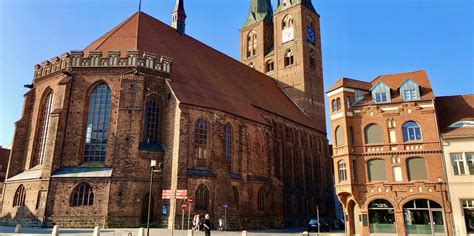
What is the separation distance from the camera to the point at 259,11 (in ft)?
180

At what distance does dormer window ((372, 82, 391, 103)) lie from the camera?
23.0 m

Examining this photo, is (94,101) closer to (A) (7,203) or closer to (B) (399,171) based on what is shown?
(A) (7,203)

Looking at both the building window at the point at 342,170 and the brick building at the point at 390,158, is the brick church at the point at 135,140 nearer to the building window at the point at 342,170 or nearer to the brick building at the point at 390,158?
the building window at the point at 342,170

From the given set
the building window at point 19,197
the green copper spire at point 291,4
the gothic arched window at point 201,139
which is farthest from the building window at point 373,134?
the green copper spire at point 291,4

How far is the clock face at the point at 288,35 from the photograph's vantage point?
161 ft

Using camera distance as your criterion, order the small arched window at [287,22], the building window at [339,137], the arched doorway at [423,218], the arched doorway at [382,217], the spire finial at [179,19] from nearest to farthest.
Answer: the arched doorway at [423,218], the arched doorway at [382,217], the building window at [339,137], the spire finial at [179,19], the small arched window at [287,22]

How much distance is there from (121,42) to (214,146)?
1120 centimetres

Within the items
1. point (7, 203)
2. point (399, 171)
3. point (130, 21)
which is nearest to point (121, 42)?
point (130, 21)

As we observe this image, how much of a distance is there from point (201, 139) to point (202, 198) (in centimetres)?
414

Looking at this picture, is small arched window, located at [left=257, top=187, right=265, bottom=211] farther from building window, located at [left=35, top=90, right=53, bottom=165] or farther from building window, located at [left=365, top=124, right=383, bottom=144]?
building window, located at [left=35, top=90, right=53, bottom=165]

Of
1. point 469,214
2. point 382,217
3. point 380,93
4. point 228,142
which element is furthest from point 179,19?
point 469,214

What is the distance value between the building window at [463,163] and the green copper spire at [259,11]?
37.7 meters

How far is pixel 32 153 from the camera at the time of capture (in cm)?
2534

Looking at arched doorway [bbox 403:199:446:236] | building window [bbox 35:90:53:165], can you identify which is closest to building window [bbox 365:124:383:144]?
Result: arched doorway [bbox 403:199:446:236]
